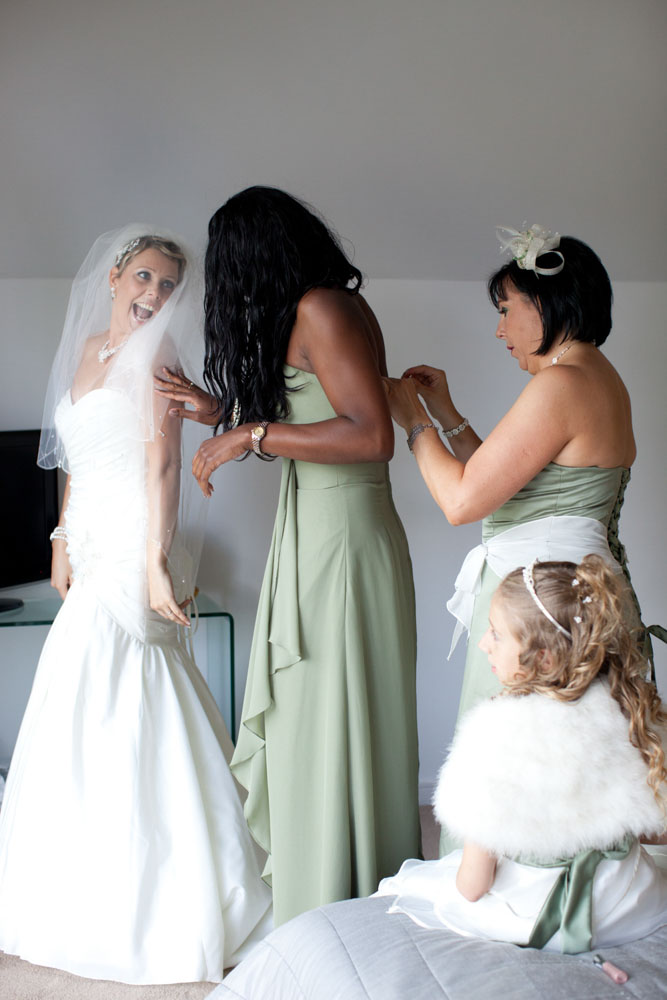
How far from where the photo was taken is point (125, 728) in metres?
2.08

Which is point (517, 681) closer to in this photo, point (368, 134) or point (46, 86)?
point (368, 134)

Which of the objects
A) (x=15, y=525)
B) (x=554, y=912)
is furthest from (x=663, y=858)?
(x=15, y=525)

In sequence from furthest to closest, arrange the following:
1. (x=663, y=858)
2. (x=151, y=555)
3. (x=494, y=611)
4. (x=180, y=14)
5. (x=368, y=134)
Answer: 1. (x=368, y=134)
2. (x=180, y=14)
3. (x=151, y=555)
4. (x=663, y=858)
5. (x=494, y=611)

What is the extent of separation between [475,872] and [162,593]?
1.00 metres

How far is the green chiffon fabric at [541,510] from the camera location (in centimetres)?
167

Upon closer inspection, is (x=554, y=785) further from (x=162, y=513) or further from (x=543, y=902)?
(x=162, y=513)

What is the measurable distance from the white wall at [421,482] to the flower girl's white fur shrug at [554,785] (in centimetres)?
182

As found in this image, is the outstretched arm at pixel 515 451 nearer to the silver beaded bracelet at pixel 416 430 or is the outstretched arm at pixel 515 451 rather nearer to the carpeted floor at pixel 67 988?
the silver beaded bracelet at pixel 416 430

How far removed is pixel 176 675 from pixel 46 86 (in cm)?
159

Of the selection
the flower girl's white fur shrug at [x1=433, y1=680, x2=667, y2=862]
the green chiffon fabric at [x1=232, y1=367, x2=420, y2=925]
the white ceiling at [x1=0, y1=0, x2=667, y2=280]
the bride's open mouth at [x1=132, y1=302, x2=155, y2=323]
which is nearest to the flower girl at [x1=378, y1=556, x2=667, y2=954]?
the flower girl's white fur shrug at [x1=433, y1=680, x2=667, y2=862]

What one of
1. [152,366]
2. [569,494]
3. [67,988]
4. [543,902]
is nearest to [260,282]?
[152,366]

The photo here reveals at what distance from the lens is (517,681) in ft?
4.49

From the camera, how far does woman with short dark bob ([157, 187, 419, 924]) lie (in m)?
1.78

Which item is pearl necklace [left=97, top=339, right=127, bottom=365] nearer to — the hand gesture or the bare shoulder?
the bare shoulder
